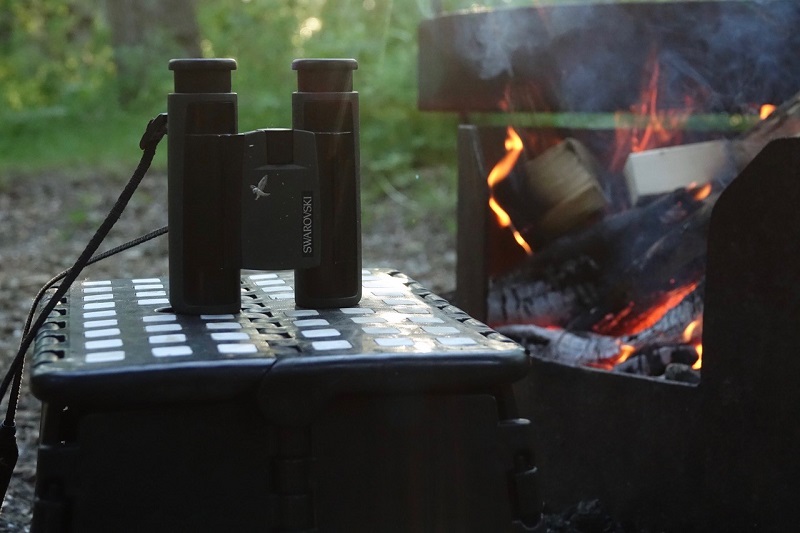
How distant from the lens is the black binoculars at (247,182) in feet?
4.84

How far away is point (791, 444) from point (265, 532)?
110 centimetres

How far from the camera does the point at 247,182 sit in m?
1.48

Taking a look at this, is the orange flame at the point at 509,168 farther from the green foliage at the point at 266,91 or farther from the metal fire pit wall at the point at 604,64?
the green foliage at the point at 266,91

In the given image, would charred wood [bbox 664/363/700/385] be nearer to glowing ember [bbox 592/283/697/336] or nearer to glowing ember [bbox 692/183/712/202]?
glowing ember [bbox 592/283/697/336]

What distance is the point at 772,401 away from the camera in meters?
1.95

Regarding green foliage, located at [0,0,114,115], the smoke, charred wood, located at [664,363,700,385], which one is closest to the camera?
charred wood, located at [664,363,700,385]

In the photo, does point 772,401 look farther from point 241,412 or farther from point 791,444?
point 241,412

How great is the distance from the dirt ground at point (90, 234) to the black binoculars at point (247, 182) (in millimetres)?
1900

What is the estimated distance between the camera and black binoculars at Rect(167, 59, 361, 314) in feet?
4.84

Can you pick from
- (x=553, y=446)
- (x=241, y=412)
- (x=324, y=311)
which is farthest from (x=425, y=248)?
(x=241, y=412)

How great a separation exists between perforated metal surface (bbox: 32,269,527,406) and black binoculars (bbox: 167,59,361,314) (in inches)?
2.7

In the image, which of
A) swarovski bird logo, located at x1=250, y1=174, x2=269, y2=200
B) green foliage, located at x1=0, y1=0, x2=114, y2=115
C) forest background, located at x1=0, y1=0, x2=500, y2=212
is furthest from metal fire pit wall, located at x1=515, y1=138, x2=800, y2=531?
green foliage, located at x1=0, y1=0, x2=114, y2=115

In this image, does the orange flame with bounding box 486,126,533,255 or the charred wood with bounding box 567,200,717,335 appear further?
the orange flame with bounding box 486,126,533,255

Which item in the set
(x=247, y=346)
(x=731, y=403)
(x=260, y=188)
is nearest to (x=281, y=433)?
(x=247, y=346)
